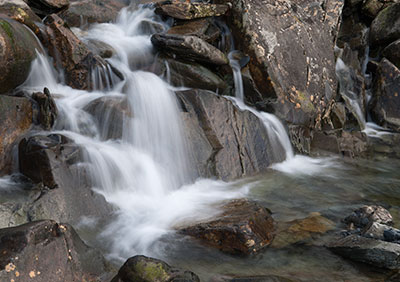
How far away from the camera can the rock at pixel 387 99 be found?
35.7 feet

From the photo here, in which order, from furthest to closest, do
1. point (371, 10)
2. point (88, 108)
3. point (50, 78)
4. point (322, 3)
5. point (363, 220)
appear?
point (371, 10) < point (322, 3) < point (50, 78) < point (88, 108) < point (363, 220)

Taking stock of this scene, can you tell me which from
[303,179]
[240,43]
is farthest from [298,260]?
[240,43]

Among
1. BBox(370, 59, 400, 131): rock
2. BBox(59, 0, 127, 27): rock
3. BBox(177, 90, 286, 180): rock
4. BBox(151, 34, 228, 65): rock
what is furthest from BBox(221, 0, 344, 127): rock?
BBox(59, 0, 127, 27): rock

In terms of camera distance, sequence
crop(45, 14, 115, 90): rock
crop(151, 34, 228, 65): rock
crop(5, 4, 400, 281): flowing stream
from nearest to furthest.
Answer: crop(5, 4, 400, 281): flowing stream < crop(45, 14, 115, 90): rock < crop(151, 34, 228, 65): rock

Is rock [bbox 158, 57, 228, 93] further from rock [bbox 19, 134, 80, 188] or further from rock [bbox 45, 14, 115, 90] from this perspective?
rock [bbox 19, 134, 80, 188]

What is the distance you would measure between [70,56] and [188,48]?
2.23 meters

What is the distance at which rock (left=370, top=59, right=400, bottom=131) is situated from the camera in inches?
428

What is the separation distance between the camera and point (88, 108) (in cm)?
617

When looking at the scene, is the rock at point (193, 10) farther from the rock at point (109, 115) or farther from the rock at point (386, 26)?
the rock at point (386, 26)

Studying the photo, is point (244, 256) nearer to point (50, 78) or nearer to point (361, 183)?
point (361, 183)

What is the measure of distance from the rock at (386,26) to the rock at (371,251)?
10781 millimetres

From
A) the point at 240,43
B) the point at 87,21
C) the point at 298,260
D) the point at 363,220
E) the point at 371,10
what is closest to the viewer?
the point at 298,260

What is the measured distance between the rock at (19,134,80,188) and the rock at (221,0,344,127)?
15.5 ft

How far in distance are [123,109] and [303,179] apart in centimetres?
339
